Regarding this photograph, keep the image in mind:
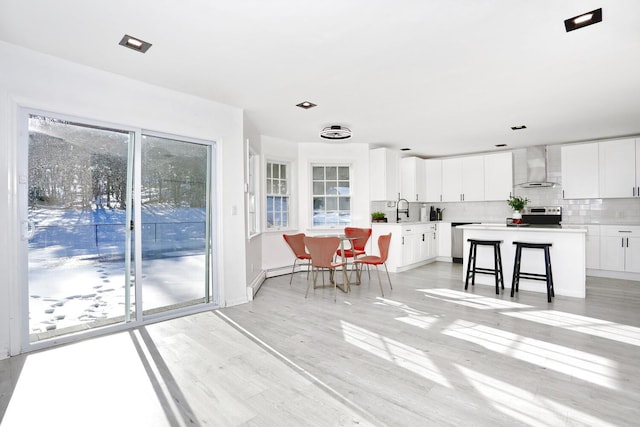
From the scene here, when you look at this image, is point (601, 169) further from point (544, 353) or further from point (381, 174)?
point (544, 353)

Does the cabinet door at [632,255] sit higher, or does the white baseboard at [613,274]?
the cabinet door at [632,255]

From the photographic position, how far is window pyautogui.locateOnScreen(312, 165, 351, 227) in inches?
260

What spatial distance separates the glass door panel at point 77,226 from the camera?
2.96 metres

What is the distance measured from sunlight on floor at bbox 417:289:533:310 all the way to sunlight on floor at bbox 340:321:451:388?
1.64 meters

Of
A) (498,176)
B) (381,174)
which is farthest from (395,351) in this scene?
(498,176)

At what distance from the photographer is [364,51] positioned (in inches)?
112

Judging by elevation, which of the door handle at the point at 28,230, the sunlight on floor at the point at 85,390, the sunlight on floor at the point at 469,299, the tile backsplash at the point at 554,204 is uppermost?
the tile backsplash at the point at 554,204

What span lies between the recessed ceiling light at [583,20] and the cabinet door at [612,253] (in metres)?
5.00

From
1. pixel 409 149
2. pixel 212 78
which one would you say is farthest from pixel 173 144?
pixel 409 149

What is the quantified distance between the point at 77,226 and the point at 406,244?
5.22 metres

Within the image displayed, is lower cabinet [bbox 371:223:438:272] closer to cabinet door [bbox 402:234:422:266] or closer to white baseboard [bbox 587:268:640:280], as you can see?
cabinet door [bbox 402:234:422:266]

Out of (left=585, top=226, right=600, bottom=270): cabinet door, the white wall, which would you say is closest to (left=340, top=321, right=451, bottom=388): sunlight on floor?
the white wall

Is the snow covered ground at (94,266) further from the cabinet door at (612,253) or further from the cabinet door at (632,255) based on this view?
the cabinet door at (632,255)

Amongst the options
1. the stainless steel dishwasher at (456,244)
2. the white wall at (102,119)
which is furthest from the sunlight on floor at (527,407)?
the stainless steel dishwasher at (456,244)
